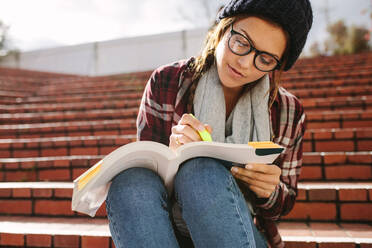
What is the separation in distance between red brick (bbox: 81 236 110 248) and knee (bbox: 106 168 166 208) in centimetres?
69

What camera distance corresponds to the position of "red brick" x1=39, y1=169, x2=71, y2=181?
198 centimetres

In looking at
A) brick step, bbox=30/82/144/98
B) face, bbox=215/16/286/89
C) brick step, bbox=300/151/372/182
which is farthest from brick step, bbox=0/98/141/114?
face, bbox=215/16/286/89

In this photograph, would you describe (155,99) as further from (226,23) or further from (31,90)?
(31,90)

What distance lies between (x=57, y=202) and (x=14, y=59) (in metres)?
9.00

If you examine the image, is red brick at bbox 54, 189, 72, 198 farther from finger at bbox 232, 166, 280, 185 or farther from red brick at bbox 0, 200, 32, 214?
finger at bbox 232, 166, 280, 185

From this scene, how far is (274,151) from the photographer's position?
676 mm

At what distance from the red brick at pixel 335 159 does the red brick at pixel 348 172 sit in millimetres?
31

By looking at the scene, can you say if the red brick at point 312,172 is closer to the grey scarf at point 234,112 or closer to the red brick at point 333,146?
the red brick at point 333,146

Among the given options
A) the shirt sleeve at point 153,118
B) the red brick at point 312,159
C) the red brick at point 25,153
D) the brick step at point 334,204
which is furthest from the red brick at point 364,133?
the red brick at point 25,153

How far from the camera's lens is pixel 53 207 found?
170 cm

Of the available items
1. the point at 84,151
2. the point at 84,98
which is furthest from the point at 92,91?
→ the point at 84,151

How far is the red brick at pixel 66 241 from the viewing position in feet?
4.47

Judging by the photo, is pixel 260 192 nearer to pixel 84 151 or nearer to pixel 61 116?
pixel 84 151

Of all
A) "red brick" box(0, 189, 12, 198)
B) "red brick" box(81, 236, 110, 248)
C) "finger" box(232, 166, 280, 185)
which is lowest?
"red brick" box(81, 236, 110, 248)
